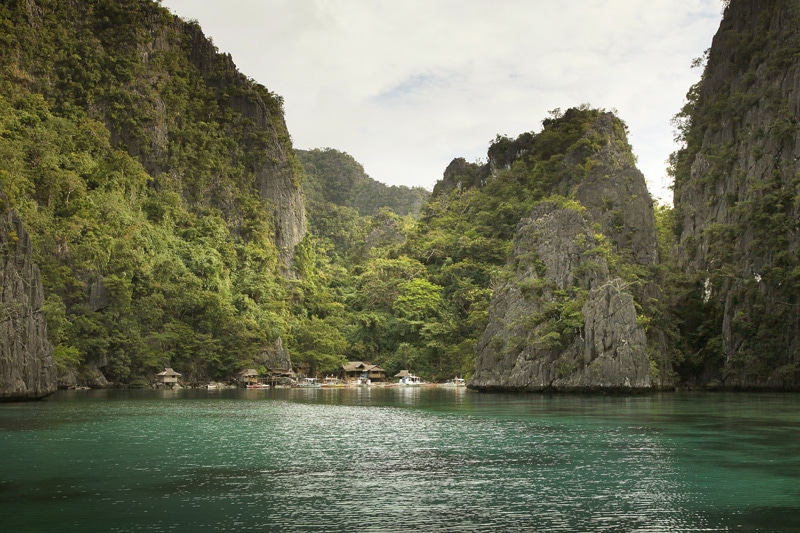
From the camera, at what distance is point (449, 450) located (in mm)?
18297

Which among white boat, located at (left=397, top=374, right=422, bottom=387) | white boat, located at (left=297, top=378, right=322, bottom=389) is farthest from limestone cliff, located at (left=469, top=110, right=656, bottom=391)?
white boat, located at (left=297, top=378, right=322, bottom=389)

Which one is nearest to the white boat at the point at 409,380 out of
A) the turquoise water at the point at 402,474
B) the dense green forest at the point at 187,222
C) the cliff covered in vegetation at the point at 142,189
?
the dense green forest at the point at 187,222

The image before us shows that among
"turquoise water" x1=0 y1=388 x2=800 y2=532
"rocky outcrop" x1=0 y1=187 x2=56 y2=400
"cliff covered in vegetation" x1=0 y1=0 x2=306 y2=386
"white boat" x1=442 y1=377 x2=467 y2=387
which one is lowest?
"white boat" x1=442 y1=377 x2=467 y2=387

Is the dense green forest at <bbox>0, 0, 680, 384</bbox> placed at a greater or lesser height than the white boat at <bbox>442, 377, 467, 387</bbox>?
greater

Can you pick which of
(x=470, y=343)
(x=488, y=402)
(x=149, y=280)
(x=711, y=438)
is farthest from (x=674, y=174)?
(x=711, y=438)

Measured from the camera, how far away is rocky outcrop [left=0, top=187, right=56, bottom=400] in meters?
32.9

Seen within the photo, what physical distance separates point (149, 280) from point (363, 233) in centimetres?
5028

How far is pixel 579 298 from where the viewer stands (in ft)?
151

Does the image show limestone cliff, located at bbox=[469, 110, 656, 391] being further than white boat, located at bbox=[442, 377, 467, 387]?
No

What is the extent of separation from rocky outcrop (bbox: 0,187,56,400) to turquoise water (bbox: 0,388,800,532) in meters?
6.66

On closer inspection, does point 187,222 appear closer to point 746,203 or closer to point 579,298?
point 579,298

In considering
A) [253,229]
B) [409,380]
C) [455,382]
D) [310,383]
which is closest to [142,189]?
[253,229]

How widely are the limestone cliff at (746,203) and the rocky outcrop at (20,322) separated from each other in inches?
1563

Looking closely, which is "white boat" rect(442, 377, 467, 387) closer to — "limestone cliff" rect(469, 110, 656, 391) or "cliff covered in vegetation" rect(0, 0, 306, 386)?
"cliff covered in vegetation" rect(0, 0, 306, 386)
